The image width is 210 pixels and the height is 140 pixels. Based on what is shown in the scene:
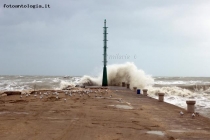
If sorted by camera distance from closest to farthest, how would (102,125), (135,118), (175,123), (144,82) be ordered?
(102,125) < (175,123) < (135,118) < (144,82)

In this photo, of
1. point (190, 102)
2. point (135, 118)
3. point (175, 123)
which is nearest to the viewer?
point (175, 123)

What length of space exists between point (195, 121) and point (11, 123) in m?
6.15

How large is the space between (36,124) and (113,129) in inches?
91.3

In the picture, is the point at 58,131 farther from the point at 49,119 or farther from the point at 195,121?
the point at 195,121

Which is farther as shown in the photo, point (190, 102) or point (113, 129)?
point (190, 102)

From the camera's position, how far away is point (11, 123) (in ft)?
26.6

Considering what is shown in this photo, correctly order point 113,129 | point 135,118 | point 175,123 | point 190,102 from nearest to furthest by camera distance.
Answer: point 113,129, point 175,123, point 135,118, point 190,102

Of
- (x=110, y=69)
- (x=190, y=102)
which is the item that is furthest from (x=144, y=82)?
(x=190, y=102)

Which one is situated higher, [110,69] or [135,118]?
[110,69]

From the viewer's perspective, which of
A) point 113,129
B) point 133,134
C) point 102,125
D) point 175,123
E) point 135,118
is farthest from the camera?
point 135,118

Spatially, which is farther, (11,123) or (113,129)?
(11,123)

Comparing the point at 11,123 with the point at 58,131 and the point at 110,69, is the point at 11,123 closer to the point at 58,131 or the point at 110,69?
the point at 58,131

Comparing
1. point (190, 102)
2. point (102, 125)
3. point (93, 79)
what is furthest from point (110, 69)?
point (102, 125)

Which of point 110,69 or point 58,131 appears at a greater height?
point 110,69
